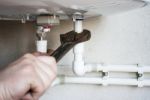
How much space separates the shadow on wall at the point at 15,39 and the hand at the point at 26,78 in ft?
2.55

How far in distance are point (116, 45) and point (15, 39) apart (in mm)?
488

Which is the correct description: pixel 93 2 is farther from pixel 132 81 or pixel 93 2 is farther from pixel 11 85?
pixel 132 81

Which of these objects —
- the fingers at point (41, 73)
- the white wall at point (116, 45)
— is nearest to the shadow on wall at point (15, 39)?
the white wall at point (116, 45)

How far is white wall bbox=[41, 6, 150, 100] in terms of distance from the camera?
45.8 inches

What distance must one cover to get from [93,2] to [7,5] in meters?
0.23

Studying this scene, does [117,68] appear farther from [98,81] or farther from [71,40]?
[71,40]

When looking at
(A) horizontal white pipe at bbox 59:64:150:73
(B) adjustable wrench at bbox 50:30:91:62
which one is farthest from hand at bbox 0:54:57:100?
(A) horizontal white pipe at bbox 59:64:150:73

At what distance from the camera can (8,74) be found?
0.42m

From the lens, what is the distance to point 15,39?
125 centimetres

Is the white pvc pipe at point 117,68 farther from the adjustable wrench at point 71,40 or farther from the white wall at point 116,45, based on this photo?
the adjustable wrench at point 71,40

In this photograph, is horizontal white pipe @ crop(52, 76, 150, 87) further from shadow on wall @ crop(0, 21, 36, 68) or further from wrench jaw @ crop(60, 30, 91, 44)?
wrench jaw @ crop(60, 30, 91, 44)

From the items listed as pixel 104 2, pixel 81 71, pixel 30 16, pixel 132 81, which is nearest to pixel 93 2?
pixel 104 2

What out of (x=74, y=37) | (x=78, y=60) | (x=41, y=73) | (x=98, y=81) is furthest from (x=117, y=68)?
(x=41, y=73)

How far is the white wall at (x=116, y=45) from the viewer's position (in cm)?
116
